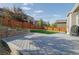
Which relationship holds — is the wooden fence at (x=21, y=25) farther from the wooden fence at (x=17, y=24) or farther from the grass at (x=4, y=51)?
the grass at (x=4, y=51)

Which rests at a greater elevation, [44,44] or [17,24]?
[17,24]

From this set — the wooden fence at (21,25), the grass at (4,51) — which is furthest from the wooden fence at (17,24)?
the grass at (4,51)

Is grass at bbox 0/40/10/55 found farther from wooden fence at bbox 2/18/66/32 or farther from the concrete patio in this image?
wooden fence at bbox 2/18/66/32

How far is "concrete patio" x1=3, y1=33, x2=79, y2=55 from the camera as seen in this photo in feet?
11.9

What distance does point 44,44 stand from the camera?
144 inches

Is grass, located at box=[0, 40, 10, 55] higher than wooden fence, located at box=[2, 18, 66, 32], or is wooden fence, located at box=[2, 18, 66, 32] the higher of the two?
wooden fence, located at box=[2, 18, 66, 32]

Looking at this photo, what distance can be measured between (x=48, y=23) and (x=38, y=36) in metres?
0.18

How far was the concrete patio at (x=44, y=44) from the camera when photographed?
3619mm

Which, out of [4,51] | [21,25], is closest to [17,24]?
[21,25]

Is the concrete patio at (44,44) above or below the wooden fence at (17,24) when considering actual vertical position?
below

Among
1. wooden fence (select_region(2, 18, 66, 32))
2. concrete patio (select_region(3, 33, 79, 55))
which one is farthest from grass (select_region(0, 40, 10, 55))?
wooden fence (select_region(2, 18, 66, 32))

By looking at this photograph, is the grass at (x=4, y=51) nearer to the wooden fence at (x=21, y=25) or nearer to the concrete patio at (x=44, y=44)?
the concrete patio at (x=44, y=44)

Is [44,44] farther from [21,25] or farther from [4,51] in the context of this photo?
[4,51]
